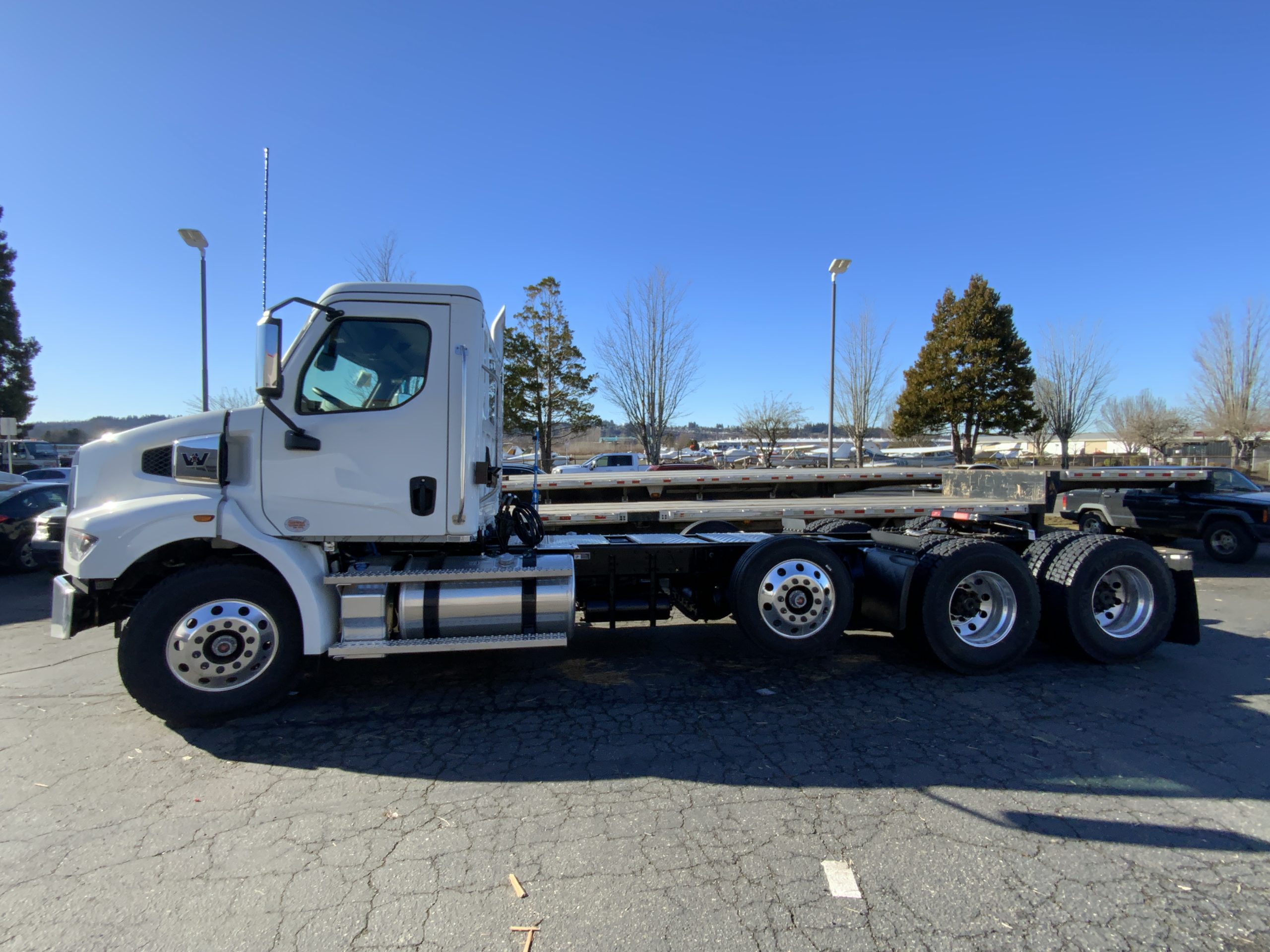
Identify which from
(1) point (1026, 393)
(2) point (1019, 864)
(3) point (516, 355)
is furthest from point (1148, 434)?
(2) point (1019, 864)

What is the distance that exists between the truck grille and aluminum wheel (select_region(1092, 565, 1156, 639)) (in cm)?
723

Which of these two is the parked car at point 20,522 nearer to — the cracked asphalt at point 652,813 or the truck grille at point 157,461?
the cracked asphalt at point 652,813

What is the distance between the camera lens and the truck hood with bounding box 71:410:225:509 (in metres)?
4.50

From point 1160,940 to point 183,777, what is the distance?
183 inches

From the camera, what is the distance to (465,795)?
11.4 feet

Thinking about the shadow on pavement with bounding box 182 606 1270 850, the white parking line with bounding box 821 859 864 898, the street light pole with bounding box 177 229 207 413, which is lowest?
the white parking line with bounding box 821 859 864 898

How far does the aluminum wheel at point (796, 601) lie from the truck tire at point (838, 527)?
1796 mm

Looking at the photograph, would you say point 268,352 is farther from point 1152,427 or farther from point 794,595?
point 1152,427

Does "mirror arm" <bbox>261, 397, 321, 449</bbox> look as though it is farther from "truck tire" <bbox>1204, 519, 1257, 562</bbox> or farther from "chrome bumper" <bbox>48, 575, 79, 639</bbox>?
"truck tire" <bbox>1204, 519, 1257, 562</bbox>

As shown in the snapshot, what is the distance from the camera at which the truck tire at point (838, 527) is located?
6926 mm

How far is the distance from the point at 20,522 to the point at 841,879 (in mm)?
13306

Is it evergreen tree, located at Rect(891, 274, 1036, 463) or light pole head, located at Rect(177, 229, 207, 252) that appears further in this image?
evergreen tree, located at Rect(891, 274, 1036, 463)

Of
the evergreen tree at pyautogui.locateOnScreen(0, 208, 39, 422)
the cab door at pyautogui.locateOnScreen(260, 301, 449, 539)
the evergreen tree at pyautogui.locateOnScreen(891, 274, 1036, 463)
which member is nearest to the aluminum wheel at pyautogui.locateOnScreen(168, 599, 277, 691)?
the cab door at pyautogui.locateOnScreen(260, 301, 449, 539)

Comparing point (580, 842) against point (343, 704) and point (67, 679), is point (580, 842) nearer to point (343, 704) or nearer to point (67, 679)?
point (343, 704)
